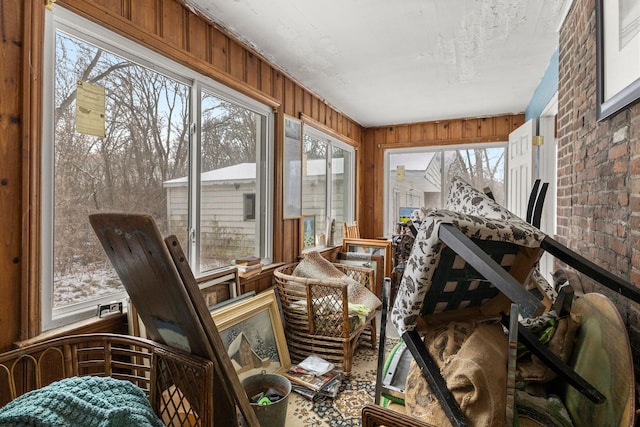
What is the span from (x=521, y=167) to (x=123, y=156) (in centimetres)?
336

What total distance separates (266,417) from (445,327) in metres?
1.08

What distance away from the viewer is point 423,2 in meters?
1.95

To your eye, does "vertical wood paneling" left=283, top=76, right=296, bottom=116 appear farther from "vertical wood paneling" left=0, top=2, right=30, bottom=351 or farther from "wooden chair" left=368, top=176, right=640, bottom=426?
"wooden chair" left=368, top=176, right=640, bottom=426

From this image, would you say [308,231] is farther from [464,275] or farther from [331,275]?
[464,275]

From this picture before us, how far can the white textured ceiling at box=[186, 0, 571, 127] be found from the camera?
2004mm

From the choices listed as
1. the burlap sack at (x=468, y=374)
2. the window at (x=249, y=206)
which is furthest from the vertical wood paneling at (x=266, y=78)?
the burlap sack at (x=468, y=374)

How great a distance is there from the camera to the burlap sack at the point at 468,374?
0.82 m

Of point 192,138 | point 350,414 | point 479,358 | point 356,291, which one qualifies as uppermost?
point 192,138

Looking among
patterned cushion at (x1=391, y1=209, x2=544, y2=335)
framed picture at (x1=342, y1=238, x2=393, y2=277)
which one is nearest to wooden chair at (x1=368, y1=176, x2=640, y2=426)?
patterned cushion at (x1=391, y1=209, x2=544, y2=335)

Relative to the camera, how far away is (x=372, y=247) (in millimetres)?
3996

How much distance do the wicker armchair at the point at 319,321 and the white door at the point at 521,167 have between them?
188 cm

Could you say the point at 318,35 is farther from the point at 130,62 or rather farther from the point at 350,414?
the point at 350,414

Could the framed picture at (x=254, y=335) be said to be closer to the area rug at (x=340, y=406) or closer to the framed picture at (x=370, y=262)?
the area rug at (x=340, y=406)

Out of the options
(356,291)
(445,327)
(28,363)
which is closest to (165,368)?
(28,363)
